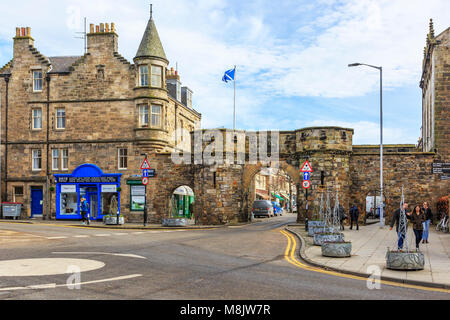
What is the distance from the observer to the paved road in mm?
8648

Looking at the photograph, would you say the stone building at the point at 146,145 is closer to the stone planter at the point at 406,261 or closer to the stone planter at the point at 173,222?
the stone planter at the point at 173,222

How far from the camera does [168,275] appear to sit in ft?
35.1

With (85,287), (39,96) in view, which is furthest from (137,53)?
(85,287)

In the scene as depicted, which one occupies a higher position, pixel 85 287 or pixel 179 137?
pixel 179 137

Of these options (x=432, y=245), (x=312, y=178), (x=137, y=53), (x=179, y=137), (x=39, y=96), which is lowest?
(x=432, y=245)

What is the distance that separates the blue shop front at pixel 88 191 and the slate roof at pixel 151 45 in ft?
30.3

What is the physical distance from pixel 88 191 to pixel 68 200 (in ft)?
5.75

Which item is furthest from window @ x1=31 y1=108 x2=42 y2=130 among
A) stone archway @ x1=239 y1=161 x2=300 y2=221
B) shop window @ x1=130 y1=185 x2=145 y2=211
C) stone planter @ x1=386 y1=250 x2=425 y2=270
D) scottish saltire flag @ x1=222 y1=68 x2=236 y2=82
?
stone planter @ x1=386 y1=250 x2=425 y2=270

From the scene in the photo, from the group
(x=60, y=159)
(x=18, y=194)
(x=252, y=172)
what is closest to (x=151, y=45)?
(x=60, y=159)

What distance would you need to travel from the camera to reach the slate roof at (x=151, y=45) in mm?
35156
